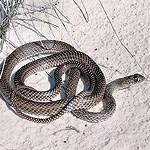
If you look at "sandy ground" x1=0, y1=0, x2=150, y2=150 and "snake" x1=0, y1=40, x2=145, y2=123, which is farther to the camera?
"snake" x1=0, y1=40, x2=145, y2=123

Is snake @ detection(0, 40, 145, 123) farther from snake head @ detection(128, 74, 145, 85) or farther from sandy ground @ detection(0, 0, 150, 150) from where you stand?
sandy ground @ detection(0, 0, 150, 150)

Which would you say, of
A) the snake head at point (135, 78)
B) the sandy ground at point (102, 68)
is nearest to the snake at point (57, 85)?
the snake head at point (135, 78)

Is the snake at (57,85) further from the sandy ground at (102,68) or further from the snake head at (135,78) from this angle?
the sandy ground at (102,68)

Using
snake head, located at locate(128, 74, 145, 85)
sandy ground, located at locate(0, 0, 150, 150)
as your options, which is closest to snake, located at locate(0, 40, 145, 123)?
snake head, located at locate(128, 74, 145, 85)

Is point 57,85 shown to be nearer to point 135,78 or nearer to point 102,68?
point 102,68

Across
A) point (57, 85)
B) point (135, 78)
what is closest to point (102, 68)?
point (135, 78)

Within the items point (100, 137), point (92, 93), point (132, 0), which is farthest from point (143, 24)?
point (100, 137)
